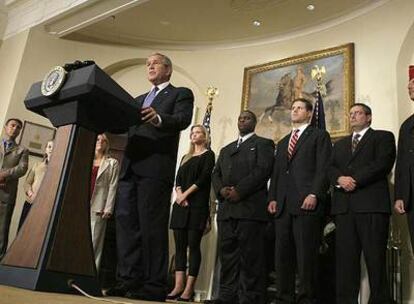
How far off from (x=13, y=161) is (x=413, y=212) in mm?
3666

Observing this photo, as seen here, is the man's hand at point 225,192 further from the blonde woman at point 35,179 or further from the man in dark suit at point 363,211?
the blonde woman at point 35,179

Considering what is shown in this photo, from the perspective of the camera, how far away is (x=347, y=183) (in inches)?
116

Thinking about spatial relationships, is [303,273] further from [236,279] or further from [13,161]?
[13,161]

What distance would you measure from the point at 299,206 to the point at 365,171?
20.2 inches

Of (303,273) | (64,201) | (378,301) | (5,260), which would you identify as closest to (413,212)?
(378,301)

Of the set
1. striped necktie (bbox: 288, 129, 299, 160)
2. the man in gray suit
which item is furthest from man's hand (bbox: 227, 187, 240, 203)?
the man in gray suit

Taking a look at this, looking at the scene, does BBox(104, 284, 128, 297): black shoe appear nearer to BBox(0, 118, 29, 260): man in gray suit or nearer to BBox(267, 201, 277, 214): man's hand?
BBox(267, 201, 277, 214): man's hand

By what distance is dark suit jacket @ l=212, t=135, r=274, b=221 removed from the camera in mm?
3070

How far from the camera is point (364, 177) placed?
9.57 ft

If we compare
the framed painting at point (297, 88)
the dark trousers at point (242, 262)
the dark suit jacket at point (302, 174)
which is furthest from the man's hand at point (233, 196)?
the framed painting at point (297, 88)

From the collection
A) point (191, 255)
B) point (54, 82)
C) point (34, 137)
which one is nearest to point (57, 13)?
point (34, 137)

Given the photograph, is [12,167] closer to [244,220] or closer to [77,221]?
[244,220]

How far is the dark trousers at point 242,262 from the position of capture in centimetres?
289

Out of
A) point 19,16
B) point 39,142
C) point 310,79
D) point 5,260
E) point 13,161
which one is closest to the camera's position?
point 5,260
